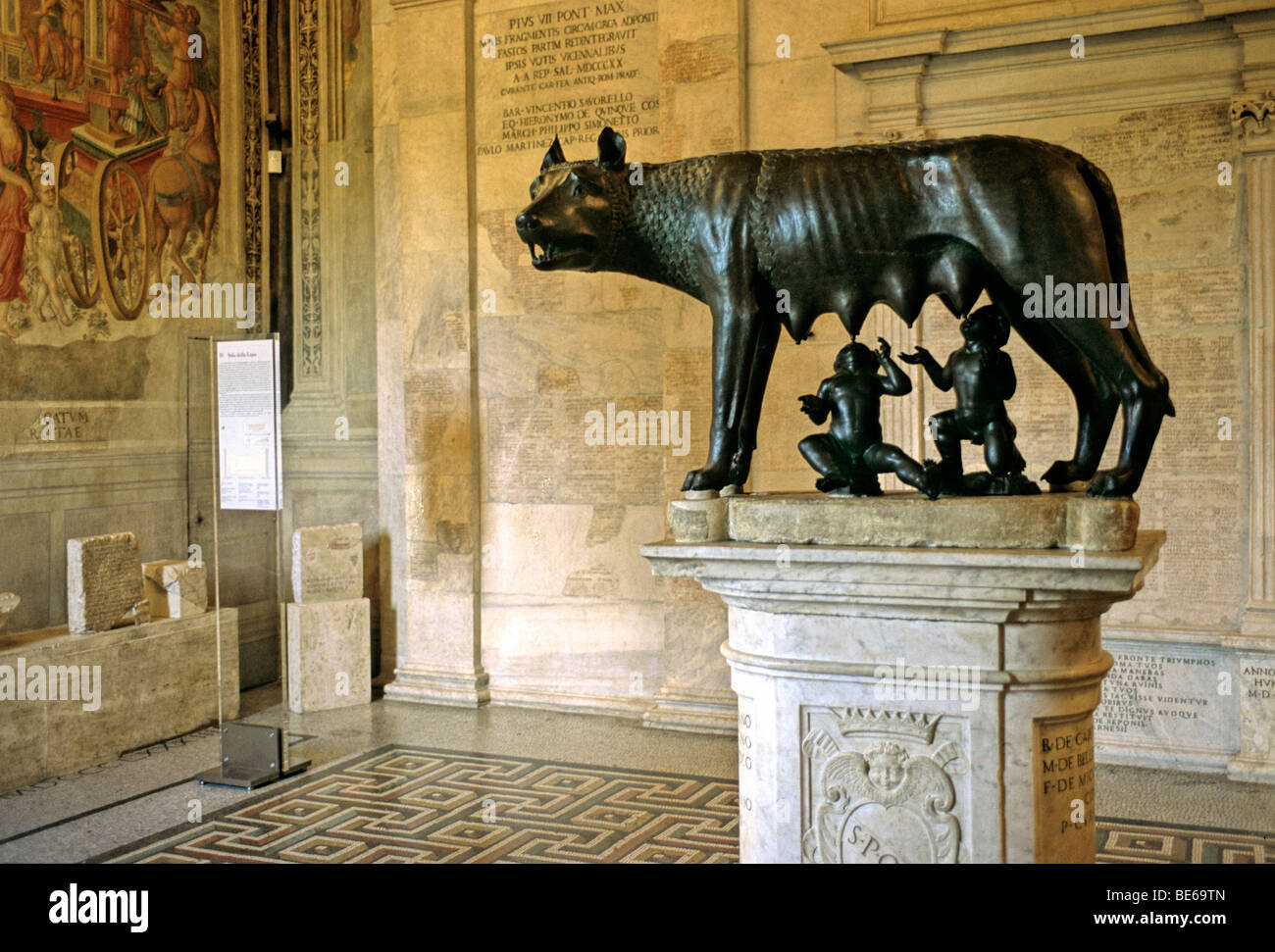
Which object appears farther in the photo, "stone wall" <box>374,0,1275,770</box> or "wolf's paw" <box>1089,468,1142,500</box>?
"stone wall" <box>374,0,1275,770</box>

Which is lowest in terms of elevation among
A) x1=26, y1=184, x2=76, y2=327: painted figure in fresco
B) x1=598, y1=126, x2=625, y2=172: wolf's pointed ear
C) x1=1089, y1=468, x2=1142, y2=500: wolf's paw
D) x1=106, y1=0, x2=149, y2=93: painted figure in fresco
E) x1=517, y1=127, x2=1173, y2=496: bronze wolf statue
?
x1=1089, y1=468, x2=1142, y2=500: wolf's paw

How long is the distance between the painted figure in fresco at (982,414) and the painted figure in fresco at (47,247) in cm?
669

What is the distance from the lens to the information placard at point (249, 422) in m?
6.27

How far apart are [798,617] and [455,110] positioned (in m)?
6.22

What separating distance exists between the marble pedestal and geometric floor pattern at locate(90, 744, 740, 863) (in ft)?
6.07

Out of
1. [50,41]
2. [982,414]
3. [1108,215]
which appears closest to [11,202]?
[50,41]

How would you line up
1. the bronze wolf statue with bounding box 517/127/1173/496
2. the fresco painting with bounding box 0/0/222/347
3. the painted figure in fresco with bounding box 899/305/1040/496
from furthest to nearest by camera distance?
the fresco painting with bounding box 0/0/222/347
the painted figure in fresco with bounding box 899/305/1040/496
the bronze wolf statue with bounding box 517/127/1173/496

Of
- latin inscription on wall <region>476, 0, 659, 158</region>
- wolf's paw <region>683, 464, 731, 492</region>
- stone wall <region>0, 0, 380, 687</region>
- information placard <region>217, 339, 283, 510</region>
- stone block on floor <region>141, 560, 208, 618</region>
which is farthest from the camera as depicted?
latin inscription on wall <region>476, 0, 659, 158</region>


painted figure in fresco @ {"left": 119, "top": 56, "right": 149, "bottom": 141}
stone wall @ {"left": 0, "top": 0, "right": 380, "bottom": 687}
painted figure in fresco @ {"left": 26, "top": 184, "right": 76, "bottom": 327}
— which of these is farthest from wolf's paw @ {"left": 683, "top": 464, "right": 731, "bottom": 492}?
painted figure in fresco @ {"left": 119, "top": 56, "right": 149, "bottom": 141}

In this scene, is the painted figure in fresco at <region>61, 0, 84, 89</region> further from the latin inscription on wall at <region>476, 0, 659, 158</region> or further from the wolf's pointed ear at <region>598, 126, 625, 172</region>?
the wolf's pointed ear at <region>598, 126, 625, 172</region>

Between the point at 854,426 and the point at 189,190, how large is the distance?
741 cm

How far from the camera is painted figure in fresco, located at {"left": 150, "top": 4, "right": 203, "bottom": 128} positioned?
8.90 m

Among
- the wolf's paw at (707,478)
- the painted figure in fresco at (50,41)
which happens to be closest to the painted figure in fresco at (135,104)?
the painted figure in fresco at (50,41)

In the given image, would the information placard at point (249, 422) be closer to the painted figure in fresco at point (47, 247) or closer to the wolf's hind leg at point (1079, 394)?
the painted figure in fresco at point (47, 247)
